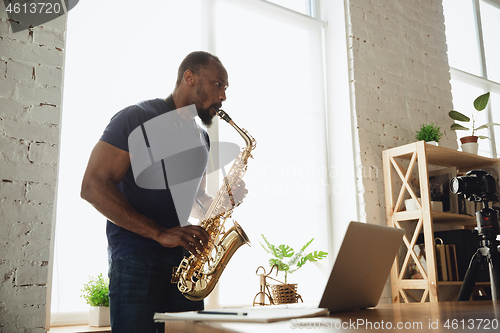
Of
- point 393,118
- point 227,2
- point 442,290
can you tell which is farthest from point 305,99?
point 442,290

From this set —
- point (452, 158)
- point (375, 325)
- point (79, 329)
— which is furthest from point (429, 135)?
point (375, 325)

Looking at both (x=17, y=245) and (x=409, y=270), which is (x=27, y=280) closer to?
(x=17, y=245)

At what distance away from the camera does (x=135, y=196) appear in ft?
5.63

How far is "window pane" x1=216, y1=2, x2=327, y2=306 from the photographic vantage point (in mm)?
3076

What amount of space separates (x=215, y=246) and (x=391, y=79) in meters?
2.40

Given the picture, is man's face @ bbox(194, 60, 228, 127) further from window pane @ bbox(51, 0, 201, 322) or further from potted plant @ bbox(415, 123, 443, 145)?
potted plant @ bbox(415, 123, 443, 145)

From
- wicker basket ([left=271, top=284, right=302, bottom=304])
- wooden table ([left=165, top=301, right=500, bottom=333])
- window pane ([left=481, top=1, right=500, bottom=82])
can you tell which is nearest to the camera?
wooden table ([left=165, top=301, right=500, bottom=333])

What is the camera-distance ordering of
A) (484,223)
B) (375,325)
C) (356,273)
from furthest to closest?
1. (484,223)
2. (356,273)
3. (375,325)

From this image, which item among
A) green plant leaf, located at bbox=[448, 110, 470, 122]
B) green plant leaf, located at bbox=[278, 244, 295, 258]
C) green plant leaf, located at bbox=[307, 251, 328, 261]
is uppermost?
green plant leaf, located at bbox=[448, 110, 470, 122]

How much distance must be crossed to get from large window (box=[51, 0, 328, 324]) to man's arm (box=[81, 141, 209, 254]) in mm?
967

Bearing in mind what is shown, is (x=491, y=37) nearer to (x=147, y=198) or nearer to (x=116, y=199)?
(x=147, y=198)

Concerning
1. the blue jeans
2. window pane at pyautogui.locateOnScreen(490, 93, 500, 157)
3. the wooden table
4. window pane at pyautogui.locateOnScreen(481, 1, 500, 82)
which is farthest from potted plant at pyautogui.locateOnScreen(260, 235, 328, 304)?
window pane at pyautogui.locateOnScreen(481, 1, 500, 82)

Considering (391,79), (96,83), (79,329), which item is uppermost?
(391,79)

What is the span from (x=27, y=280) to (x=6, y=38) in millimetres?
1138
